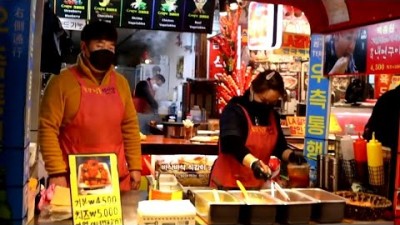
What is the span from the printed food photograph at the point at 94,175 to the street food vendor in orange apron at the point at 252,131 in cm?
138

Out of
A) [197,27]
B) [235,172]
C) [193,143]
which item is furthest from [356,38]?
[197,27]

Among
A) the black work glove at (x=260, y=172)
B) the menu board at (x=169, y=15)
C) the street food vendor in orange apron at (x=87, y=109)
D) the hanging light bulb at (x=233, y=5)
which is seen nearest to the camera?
the black work glove at (x=260, y=172)

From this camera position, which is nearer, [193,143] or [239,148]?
[239,148]

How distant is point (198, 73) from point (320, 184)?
9.53 metres

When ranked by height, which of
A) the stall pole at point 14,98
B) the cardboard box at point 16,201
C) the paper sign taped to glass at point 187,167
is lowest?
the paper sign taped to glass at point 187,167

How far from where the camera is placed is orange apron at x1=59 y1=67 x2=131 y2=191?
11.1 ft

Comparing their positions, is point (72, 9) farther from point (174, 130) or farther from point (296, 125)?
point (296, 125)

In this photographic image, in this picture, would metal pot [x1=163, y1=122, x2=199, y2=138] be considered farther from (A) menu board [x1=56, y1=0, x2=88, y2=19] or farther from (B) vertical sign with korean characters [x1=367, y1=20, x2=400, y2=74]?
(B) vertical sign with korean characters [x1=367, y1=20, x2=400, y2=74]

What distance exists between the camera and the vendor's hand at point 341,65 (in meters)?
3.53

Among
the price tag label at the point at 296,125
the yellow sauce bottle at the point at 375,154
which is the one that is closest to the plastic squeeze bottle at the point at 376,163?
the yellow sauce bottle at the point at 375,154

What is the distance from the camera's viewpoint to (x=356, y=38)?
134 inches

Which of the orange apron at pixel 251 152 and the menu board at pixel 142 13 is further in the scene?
the menu board at pixel 142 13

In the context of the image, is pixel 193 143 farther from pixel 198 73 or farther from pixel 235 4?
pixel 198 73

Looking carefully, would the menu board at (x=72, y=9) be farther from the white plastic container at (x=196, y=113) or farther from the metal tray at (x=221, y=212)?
the metal tray at (x=221, y=212)
